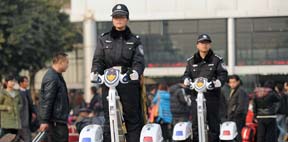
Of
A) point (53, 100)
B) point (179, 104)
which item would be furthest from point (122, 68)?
point (179, 104)

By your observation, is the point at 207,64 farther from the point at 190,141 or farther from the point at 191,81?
the point at 190,141

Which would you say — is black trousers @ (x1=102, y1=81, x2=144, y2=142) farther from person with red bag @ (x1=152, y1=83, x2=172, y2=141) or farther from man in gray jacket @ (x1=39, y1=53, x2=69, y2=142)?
person with red bag @ (x1=152, y1=83, x2=172, y2=141)

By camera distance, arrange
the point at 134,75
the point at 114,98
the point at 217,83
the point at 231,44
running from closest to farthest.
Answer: the point at 114,98 → the point at 134,75 → the point at 217,83 → the point at 231,44

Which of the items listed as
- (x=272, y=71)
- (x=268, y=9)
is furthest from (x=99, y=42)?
(x=272, y=71)

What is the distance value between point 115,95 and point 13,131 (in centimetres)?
580

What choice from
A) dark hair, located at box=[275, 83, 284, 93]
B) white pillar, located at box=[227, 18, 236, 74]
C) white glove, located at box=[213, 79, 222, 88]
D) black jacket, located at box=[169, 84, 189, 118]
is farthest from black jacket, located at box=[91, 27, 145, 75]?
black jacket, located at box=[169, 84, 189, 118]

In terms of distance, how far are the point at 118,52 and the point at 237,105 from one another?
6357mm

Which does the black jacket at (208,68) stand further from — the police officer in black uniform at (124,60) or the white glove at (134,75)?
the white glove at (134,75)

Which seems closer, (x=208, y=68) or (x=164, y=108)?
(x=208, y=68)

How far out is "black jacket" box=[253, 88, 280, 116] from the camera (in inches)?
600

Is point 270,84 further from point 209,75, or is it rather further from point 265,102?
point 209,75

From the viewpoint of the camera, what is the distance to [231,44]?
680 inches

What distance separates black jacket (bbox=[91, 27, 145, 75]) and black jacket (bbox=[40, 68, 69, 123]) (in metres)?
1.76

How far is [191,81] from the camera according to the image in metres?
11.1
